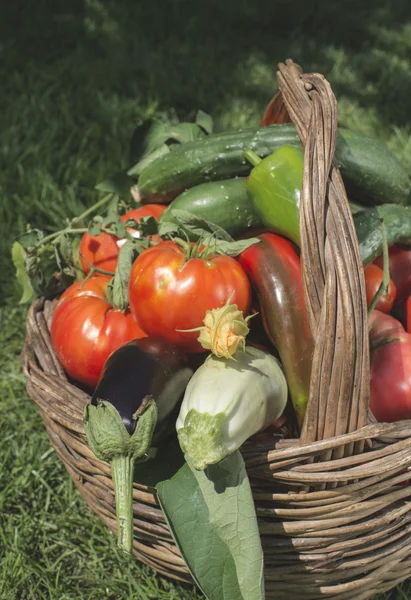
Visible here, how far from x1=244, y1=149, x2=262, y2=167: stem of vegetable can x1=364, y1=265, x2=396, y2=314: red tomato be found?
1.02 feet

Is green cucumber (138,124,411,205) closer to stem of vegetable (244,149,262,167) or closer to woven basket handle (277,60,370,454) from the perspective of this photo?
stem of vegetable (244,149,262,167)

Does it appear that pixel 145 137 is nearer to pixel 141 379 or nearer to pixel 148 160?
pixel 148 160

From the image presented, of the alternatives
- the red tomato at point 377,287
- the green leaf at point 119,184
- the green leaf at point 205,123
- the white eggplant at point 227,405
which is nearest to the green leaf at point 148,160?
the green leaf at point 119,184

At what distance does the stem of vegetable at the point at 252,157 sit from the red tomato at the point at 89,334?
405mm

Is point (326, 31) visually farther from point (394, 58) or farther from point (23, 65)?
point (23, 65)

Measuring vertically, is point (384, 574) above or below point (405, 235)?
below

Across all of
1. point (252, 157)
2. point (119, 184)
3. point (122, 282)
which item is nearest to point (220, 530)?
point (122, 282)

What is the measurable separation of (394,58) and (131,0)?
140cm

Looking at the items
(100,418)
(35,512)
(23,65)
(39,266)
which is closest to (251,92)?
(23,65)

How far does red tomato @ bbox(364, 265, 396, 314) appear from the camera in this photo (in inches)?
54.9

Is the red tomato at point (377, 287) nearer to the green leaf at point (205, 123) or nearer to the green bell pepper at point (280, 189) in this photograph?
the green bell pepper at point (280, 189)

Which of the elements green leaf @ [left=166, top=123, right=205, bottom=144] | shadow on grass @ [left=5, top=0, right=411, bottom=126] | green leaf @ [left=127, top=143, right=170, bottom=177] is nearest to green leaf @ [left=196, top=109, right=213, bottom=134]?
green leaf @ [left=166, top=123, right=205, bottom=144]

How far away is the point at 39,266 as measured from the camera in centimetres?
144

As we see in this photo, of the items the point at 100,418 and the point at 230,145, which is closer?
the point at 100,418
